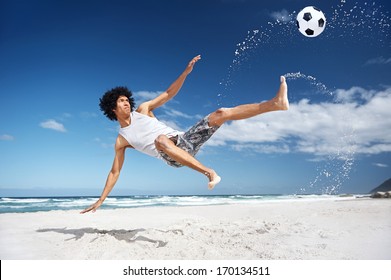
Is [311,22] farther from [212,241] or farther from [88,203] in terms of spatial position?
[88,203]

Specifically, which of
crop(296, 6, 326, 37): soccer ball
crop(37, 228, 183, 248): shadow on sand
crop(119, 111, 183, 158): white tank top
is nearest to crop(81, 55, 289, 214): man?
crop(119, 111, 183, 158): white tank top

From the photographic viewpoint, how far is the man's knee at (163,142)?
340cm

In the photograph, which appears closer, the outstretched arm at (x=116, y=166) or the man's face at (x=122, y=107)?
the man's face at (x=122, y=107)

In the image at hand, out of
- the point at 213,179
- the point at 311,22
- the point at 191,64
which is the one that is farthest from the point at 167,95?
the point at 311,22

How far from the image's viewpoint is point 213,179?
305cm

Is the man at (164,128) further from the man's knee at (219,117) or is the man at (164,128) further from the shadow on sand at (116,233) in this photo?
the shadow on sand at (116,233)

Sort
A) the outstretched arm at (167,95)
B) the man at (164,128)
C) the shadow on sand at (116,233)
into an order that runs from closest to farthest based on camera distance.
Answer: the man at (164,128) → the shadow on sand at (116,233) → the outstretched arm at (167,95)

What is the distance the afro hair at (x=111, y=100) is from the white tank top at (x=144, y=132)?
29cm

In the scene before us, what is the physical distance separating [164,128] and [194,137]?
0.34 metres

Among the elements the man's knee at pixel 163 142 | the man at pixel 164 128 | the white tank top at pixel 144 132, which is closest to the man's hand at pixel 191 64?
the man at pixel 164 128

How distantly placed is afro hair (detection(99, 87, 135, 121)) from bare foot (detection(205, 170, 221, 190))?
1.46 metres

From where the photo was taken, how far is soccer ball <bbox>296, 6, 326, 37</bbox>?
4.23 meters
